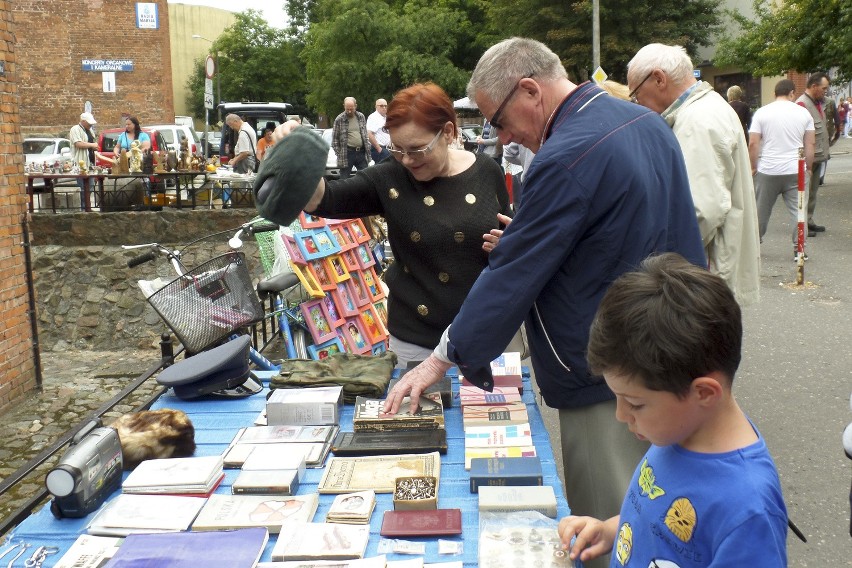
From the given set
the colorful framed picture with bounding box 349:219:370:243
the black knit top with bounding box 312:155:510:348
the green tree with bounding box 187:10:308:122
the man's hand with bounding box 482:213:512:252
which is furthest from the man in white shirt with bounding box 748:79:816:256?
the green tree with bounding box 187:10:308:122

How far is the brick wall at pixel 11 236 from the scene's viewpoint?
21.4 feet

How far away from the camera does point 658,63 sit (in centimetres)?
427

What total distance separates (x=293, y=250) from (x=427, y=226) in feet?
8.61

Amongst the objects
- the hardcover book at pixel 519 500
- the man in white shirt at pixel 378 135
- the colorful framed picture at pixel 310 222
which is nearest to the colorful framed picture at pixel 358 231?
the colorful framed picture at pixel 310 222

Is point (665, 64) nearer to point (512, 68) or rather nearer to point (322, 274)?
point (512, 68)

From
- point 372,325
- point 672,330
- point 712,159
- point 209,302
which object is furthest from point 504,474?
point 372,325

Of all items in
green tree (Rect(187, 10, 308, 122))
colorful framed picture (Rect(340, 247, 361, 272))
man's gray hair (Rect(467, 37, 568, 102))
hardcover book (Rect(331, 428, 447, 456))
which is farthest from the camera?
green tree (Rect(187, 10, 308, 122))

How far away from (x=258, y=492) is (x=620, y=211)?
124cm

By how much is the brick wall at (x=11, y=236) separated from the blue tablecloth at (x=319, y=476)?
13.5ft

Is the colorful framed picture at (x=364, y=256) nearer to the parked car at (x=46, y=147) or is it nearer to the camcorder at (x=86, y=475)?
the camcorder at (x=86, y=475)

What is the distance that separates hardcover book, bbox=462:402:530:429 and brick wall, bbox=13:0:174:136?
33051 mm

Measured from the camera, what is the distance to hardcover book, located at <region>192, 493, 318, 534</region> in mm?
2064

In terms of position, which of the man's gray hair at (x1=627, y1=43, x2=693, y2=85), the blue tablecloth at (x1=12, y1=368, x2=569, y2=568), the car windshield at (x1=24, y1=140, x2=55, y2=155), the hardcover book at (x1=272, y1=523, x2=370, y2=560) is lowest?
the blue tablecloth at (x1=12, y1=368, x2=569, y2=568)

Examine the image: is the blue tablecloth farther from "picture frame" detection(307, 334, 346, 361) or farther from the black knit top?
"picture frame" detection(307, 334, 346, 361)
